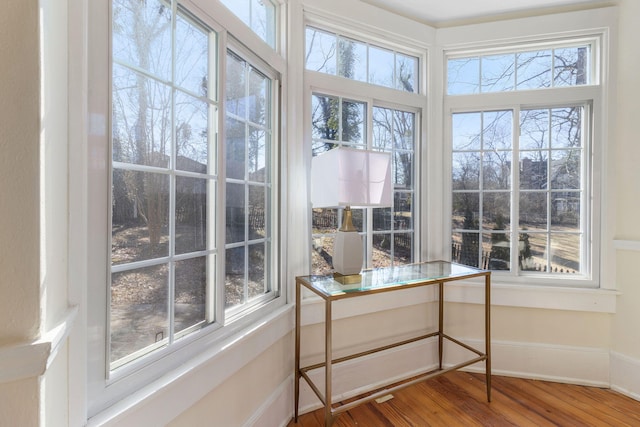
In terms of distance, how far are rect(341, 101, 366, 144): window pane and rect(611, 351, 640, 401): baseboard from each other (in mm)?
2381

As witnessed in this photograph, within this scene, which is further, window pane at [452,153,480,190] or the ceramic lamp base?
window pane at [452,153,480,190]

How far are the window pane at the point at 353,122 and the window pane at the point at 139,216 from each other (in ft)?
4.36

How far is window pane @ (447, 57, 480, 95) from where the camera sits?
2354mm

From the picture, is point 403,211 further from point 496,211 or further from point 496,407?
point 496,407

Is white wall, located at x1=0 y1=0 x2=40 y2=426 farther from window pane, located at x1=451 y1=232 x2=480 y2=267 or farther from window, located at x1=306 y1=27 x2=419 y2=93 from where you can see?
window pane, located at x1=451 y1=232 x2=480 y2=267

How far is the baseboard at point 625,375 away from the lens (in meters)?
1.99

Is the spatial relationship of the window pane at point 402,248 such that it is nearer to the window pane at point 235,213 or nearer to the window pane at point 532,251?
the window pane at point 532,251

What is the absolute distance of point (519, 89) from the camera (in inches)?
89.9

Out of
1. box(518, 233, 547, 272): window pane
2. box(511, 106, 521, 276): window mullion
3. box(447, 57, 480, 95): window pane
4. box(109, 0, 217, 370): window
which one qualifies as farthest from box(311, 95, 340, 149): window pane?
box(518, 233, 547, 272): window pane

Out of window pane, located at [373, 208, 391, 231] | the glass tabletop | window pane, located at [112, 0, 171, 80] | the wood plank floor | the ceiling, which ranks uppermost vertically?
the ceiling

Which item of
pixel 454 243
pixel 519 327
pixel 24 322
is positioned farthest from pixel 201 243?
pixel 519 327

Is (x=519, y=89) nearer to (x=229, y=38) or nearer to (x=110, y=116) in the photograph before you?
(x=229, y=38)

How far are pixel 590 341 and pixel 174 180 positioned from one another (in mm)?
2945

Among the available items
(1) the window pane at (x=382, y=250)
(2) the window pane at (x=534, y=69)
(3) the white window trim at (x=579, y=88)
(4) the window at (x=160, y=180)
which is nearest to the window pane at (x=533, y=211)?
(3) the white window trim at (x=579, y=88)
